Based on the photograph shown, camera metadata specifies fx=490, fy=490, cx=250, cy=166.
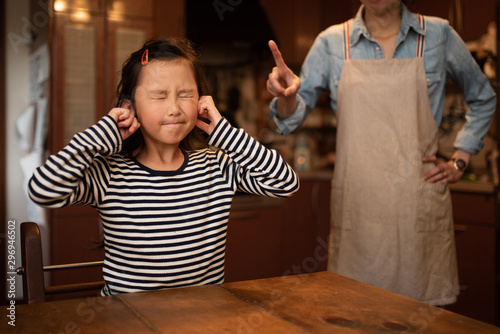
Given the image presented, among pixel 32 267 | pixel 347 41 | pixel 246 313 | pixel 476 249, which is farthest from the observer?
pixel 476 249

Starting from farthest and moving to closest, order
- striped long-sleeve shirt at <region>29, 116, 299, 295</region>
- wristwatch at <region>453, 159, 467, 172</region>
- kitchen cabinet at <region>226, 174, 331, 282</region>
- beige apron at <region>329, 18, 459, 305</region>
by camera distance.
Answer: kitchen cabinet at <region>226, 174, 331, 282</region> → wristwatch at <region>453, 159, 467, 172</region> → beige apron at <region>329, 18, 459, 305</region> → striped long-sleeve shirt at <region>29, 116, 299, 295</region>

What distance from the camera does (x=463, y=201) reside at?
240 cm

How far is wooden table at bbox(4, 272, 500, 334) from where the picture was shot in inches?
24.6

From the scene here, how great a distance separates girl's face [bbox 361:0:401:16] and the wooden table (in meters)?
0.82

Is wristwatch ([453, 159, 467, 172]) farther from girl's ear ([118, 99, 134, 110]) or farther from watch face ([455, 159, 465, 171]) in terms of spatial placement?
girl's ear ([118, 99, 134, 110])

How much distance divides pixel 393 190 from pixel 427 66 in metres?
0.35

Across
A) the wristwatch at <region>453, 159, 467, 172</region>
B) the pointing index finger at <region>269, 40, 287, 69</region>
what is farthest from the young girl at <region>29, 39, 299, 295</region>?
the wristwatch at <region>453, 159, 467, 172</region>

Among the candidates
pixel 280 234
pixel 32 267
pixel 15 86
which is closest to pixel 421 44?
pixel 32 267

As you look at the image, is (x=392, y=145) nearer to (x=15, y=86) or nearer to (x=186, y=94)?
(x=186, y=94)

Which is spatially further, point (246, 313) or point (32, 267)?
point (32, 267)

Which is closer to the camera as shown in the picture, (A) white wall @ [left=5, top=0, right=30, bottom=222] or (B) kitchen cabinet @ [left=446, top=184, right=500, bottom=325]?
(B) kitchen cabinet @ [left=446, top=184, right=500, bottom=325]

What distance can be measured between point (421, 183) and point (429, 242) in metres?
0.16

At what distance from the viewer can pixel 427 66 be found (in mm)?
1336

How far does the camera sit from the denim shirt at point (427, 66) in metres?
1.34
